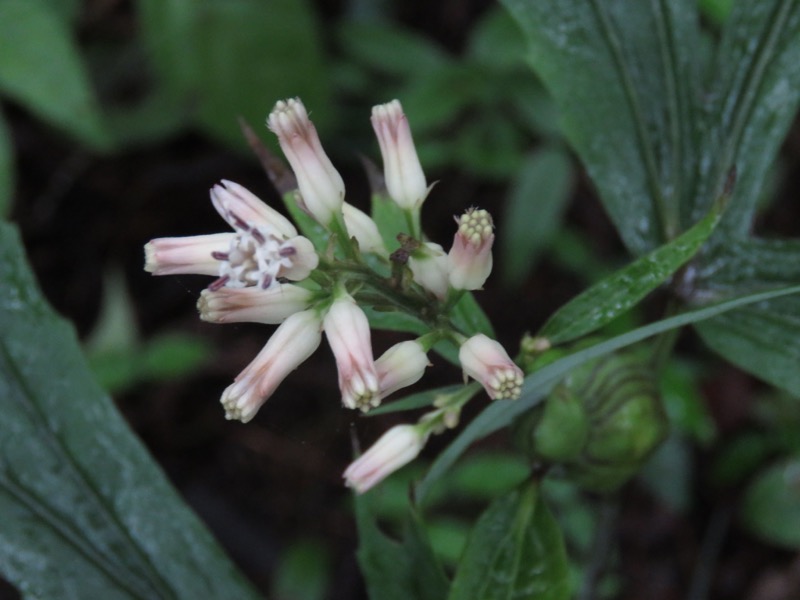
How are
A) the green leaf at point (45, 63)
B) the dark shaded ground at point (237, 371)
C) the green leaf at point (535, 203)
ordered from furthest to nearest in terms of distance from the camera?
the dark shaded ground at point (237, 371), the green leaf at point (535, 203), the green leaf at point (45, 63)

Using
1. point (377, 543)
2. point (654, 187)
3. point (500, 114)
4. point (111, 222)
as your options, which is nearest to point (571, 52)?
point (654, 187)

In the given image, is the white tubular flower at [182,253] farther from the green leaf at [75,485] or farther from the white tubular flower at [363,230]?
the green leaf at [75,485]

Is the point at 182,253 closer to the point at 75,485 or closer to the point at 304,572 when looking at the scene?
the point at 75,485

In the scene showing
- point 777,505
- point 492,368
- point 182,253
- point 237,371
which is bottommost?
point 777,505

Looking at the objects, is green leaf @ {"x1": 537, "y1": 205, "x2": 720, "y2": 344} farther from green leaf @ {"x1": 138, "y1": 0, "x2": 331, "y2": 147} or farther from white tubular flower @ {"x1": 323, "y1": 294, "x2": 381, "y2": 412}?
green leaf @ {"x1": 138, "y1": 0, "x2": 331, "y2": 147}

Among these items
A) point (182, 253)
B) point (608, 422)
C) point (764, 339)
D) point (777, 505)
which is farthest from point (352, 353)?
point (777, 505)

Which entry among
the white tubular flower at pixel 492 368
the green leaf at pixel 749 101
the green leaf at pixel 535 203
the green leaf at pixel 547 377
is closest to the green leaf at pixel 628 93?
the green leaf at pixel 749 101

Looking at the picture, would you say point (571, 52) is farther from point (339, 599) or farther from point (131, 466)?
point (339, 599)
